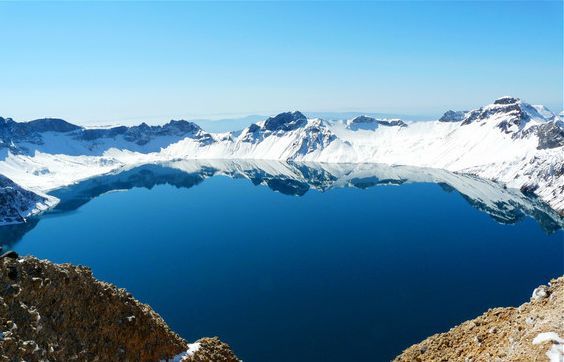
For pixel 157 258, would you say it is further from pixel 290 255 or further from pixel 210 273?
pixel 290 255

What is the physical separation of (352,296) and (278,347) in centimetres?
3076

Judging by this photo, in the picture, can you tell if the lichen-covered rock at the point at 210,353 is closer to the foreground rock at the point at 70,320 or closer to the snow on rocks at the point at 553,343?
the foreground rock at the point at 70,320

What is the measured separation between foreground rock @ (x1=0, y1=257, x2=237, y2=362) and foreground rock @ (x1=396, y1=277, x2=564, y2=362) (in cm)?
2051

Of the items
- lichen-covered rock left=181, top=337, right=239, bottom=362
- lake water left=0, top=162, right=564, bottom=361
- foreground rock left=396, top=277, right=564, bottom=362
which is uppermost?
foreground rock left=396, top=277, right=564, bottom=362

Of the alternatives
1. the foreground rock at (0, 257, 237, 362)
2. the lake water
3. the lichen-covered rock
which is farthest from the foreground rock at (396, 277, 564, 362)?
the lake water

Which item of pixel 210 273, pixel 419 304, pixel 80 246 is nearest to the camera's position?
pixel 419 304

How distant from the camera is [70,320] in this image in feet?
101

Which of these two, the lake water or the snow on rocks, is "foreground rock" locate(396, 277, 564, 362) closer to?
the snow on rocks

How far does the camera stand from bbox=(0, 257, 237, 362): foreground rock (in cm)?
2756

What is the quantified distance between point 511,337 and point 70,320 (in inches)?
1153

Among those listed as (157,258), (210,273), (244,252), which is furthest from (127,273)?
(244,252)

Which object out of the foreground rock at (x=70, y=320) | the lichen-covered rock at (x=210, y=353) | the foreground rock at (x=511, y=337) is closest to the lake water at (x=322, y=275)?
the lichen-covered rock at (x=210, y=353)

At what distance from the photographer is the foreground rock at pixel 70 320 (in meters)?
27.6

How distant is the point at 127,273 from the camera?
13825 centimetres
